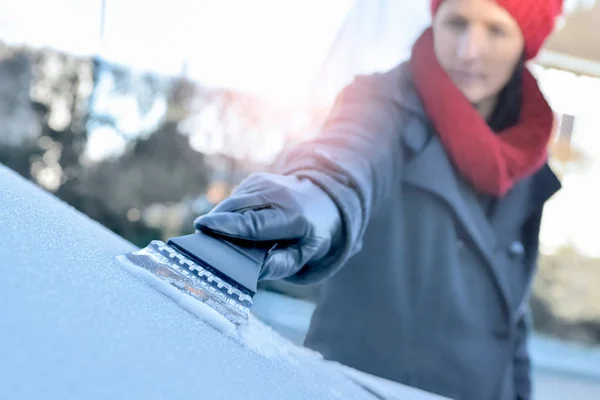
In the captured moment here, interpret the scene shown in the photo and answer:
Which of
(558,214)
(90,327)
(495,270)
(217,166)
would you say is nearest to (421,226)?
(495,270)

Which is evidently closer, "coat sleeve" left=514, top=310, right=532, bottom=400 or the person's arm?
the person's arm

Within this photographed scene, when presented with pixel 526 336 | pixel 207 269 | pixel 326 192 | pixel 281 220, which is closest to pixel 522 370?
pixel 526 336

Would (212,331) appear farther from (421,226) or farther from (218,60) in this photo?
(218,60)

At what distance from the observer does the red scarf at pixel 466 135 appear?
1.23 m

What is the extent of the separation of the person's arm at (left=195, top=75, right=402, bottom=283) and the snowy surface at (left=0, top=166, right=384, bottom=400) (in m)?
0.16

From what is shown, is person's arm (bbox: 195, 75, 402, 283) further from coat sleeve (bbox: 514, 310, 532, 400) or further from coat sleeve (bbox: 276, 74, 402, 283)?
coat sleeve (bbox: 514, 310, 532, 400)

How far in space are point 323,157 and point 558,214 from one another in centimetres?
111

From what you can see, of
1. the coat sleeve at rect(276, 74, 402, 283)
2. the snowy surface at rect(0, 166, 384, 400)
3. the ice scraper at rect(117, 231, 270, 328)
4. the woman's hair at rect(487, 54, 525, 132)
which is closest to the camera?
the snowy surface at rect(0, 166, 384, 400)

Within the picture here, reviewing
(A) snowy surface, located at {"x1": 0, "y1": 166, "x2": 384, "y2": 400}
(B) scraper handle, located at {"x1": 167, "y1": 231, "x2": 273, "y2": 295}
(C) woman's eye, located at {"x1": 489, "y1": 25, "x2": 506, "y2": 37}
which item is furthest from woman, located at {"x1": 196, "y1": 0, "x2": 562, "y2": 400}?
(A) snowy surface, located at {"x1": 0, "y1": 166, "x2": 384, "y2": 400}

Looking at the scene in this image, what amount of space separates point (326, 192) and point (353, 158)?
22 cm

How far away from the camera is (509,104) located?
1336 mm

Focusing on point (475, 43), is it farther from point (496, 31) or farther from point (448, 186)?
point (448, 186)

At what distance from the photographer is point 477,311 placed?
50.5 inches

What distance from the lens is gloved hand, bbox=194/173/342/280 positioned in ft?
1.71
